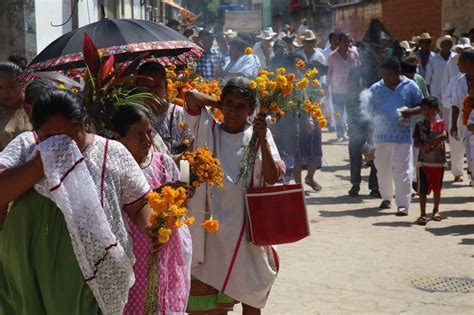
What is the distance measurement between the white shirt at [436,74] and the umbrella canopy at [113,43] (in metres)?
11.1

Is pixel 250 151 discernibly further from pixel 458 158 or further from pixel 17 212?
pixel 458 158

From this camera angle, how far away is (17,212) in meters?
4.17

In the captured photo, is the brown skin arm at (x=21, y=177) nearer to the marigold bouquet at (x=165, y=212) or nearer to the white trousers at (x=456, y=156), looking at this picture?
the marigold bouquet at (x=165, y=212)

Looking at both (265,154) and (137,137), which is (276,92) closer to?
(265,154)

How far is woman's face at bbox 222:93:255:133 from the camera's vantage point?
595 centimetres

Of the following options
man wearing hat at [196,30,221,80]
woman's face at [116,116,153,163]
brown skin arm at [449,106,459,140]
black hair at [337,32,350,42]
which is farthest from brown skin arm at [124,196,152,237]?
black hair at [337,32,350,42]

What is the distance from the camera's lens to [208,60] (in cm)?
1778

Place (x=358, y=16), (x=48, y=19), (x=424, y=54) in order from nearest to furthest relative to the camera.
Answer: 1. (x=48, y=19)
2. (x=424, y=54)
3. (x=358, y=16)

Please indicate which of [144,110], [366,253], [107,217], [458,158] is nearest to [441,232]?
[366,253]

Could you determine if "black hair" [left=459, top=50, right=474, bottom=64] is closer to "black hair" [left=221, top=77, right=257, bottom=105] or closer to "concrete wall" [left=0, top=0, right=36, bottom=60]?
"concrete wall" [left=0, top=0, right=36, bottom=60]

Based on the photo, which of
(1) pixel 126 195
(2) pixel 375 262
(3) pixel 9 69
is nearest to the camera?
→ (1) pixel 126 195

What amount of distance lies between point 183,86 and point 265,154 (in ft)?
4.57

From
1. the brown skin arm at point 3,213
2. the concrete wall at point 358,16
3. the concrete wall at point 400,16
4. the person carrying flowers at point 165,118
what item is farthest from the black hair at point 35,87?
the concrete wall at point 358,16

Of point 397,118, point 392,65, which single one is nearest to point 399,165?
point 397,118
